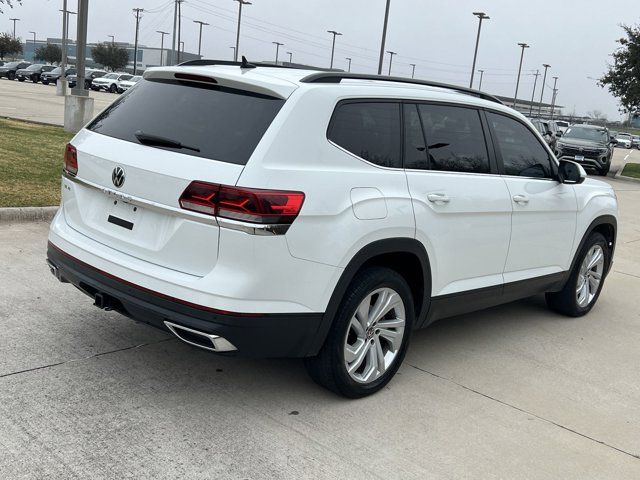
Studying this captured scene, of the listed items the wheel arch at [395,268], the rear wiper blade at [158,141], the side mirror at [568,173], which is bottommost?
the wheel arch at [395,268]

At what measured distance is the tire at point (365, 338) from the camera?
3703 mm

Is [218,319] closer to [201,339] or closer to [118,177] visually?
[201,339]

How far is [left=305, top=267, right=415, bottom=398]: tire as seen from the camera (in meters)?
3.70

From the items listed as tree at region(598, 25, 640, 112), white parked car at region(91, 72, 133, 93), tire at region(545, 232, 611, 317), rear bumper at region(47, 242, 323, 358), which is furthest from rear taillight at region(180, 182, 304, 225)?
white parked car at region(91, 72, 133, 93)

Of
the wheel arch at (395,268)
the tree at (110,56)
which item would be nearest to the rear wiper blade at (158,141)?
the wheel arch at (395,268)

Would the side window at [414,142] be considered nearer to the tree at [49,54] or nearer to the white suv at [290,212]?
the white suv at [290,212]

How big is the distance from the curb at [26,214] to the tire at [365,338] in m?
4.72

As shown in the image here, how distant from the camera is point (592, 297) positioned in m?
6.33

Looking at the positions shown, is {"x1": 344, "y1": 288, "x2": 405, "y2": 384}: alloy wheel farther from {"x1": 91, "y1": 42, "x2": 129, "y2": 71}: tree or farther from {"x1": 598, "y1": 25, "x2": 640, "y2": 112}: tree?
{"x1": 91, "y1": 42, "x2": 129, "y2": 71}: tree

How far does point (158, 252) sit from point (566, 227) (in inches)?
136

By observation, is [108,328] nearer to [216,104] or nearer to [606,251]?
[216,104]

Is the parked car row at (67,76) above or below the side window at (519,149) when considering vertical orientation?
below

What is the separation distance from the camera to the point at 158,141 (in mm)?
3580

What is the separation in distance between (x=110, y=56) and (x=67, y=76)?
121ft
